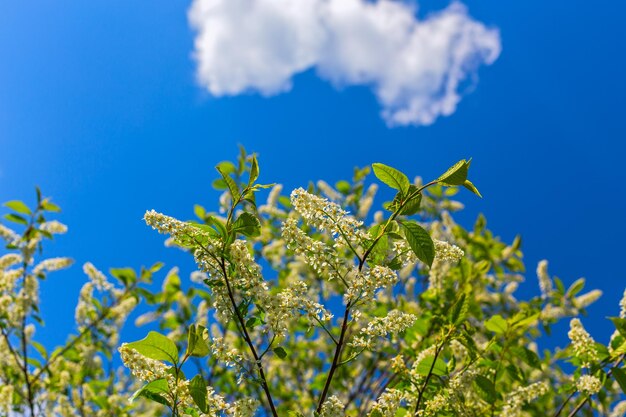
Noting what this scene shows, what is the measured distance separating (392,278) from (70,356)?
15.0 feet

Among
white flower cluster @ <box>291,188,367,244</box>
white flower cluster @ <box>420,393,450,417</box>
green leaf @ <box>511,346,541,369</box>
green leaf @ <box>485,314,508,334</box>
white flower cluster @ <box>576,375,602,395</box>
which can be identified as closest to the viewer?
white flower cluster @ <box>291,188,367,244</box>

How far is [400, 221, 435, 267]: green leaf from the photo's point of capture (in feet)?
6.30

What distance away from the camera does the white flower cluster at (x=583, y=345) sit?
10.0 feet

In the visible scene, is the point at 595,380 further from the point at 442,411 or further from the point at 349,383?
the point at 349,383

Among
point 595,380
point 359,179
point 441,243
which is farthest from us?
point 359,179

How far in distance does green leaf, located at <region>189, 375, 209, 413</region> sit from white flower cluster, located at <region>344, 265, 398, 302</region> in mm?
654

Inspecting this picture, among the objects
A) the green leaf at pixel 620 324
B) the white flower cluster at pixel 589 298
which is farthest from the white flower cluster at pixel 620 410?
the green leaf at pixel 620 324

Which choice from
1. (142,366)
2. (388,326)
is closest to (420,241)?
(388,326)

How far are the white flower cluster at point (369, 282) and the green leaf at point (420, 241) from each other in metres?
0.15

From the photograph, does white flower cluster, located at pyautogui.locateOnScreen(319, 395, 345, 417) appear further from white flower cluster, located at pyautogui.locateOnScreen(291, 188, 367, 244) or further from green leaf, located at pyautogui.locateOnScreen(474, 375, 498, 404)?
green leaf, located at pyautogui.locateOnScreen(474, 375, 498, 404)

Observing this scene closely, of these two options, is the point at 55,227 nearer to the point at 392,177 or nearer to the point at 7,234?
the point at 7,234

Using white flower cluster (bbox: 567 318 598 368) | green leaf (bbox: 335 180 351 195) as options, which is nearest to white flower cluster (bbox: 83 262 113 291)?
green leaf (bbox: 335 180 351 195)

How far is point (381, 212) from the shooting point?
22.6ft

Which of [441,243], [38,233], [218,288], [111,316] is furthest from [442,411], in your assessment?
[38,233]
